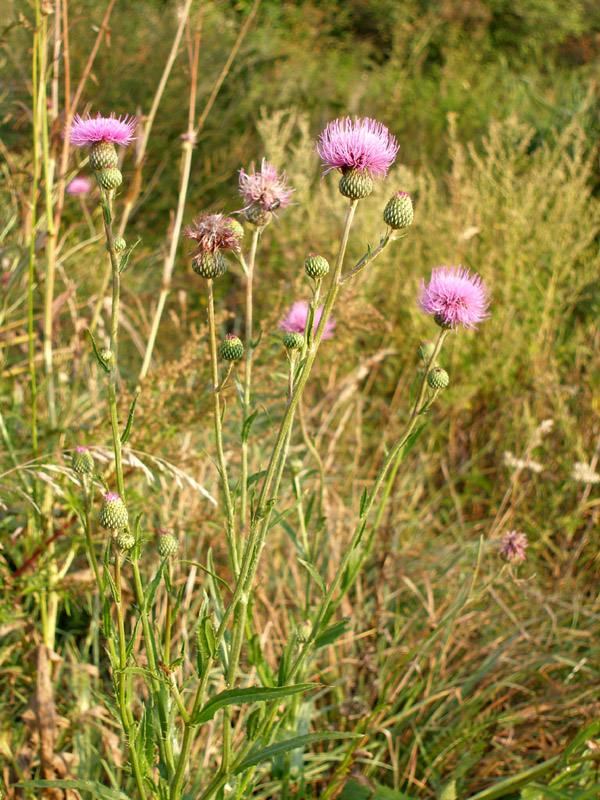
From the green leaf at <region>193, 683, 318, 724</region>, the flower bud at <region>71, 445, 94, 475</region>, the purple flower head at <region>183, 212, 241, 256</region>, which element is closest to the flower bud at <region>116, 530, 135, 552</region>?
the flower bud at <region>71, 445, 94, 475</region>

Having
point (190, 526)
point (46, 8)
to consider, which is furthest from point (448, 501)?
point (46, 8)

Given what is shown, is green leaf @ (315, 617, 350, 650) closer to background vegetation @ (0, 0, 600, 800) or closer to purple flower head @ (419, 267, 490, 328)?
background vegetation @ (0, 0, 600, 800)

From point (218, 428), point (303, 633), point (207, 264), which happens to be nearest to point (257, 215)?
point (207, 264)

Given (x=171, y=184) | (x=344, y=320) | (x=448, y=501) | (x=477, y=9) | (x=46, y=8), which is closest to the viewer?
(x=46, y=8)

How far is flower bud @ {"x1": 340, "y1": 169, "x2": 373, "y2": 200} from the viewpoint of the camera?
1.08m

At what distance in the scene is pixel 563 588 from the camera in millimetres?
2369

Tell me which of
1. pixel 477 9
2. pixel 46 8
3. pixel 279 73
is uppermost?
pixel 477 9

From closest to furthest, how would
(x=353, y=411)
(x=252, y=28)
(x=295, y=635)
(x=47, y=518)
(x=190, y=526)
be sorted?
(x=295, y=635) < (x=47, y=518) < (x=190, y=526) < (x=353, y=411) < (x=252, y=28)

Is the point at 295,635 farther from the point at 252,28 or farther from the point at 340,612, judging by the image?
the point at 252,28

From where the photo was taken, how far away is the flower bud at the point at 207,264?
3.64ft

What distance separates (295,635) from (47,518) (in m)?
0.86

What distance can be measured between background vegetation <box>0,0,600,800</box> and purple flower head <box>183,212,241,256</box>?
0.47 metres

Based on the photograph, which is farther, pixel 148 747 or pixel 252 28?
pixel 252 28

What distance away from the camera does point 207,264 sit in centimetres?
111
